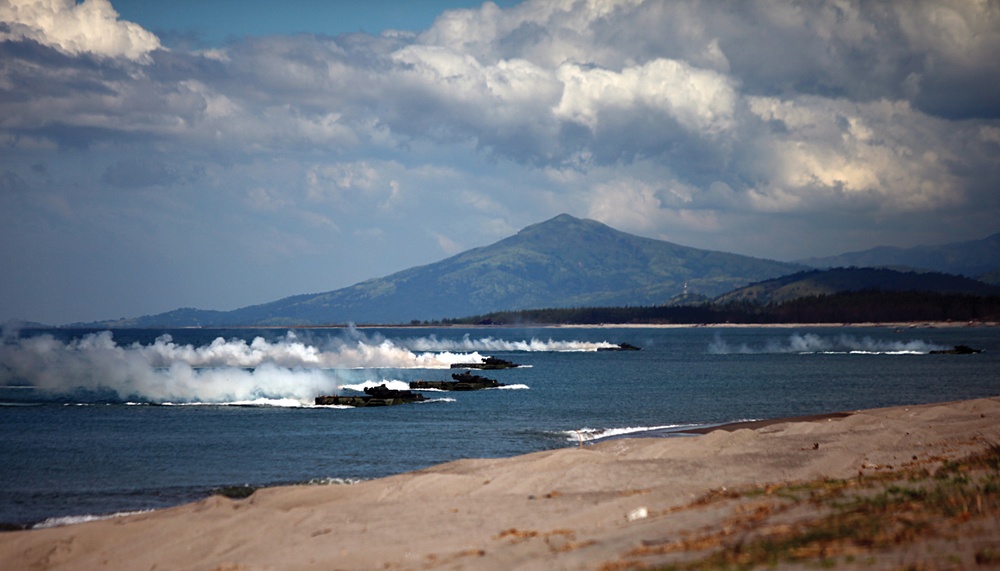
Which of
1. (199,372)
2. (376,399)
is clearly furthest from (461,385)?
(199,372)

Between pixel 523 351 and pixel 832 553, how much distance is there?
16761 centimetres

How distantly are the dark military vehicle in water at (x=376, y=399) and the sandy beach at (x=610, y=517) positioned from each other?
112ft

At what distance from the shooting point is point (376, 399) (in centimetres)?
5809

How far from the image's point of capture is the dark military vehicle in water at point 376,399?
57.7 meters

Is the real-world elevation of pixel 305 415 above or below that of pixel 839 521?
below

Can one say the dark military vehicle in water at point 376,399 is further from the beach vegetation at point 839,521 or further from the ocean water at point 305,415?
the beach vegetation at point 839,521

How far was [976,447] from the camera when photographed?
20969 mm

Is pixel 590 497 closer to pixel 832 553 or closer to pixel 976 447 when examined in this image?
pixel 832 553

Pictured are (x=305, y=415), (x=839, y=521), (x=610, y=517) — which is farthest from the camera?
(x=305, y=415)

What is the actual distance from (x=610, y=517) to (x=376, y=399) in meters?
44.6

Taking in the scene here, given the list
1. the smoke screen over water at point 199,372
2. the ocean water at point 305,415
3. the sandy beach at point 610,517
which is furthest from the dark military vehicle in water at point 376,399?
the sandy beach at point 610,517

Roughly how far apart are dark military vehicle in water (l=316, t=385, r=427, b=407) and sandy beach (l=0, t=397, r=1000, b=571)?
112 ft

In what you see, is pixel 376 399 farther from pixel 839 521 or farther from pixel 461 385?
pixel 839 521

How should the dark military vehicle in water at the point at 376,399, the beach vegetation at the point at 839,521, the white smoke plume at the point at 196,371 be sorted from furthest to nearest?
the white smoke plume at the point at 196,371
the dark military vehicle in water at the point at 376,399
the beach vegetation at the point at 839,521
